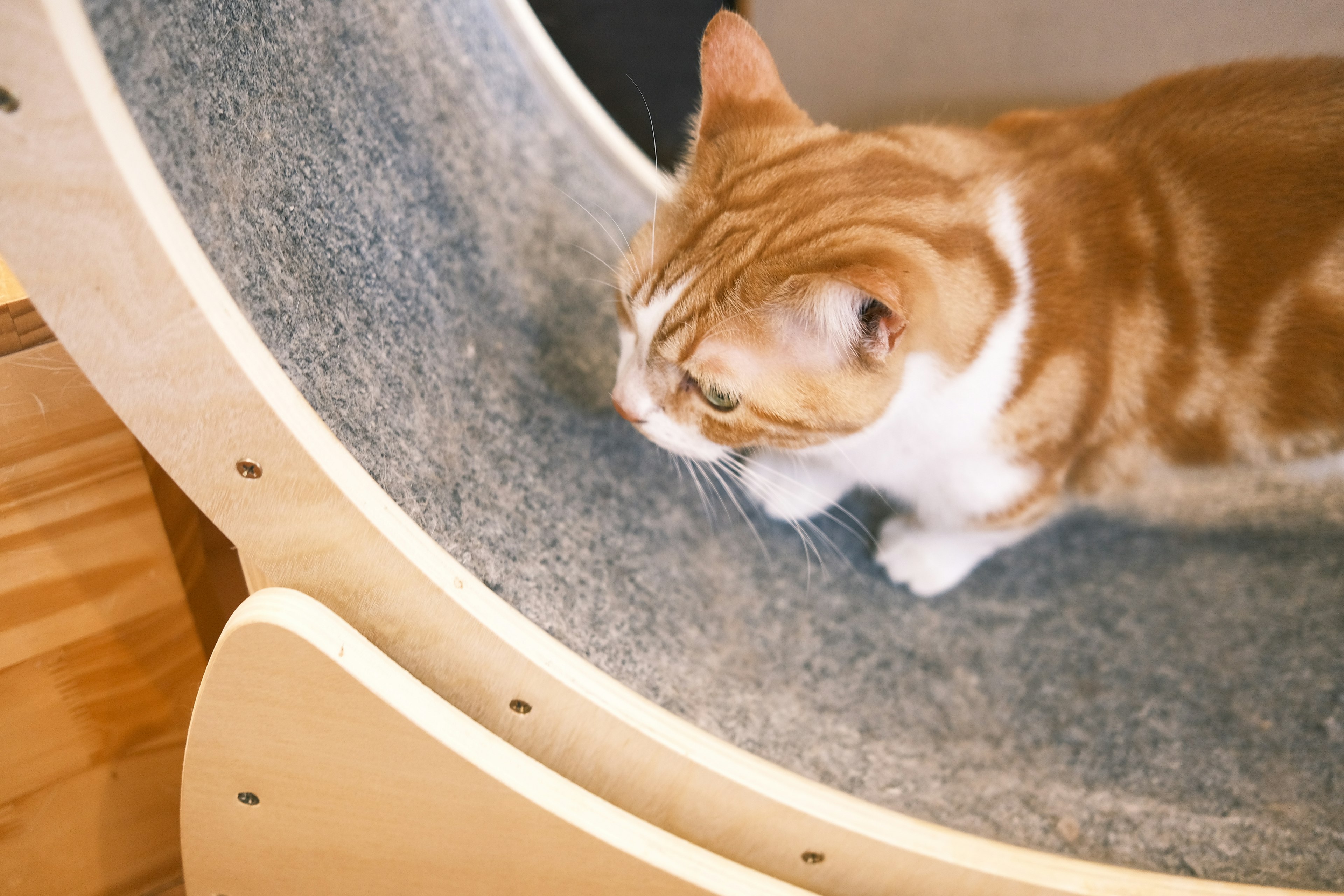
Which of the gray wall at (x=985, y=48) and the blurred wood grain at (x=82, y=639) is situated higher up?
the gray wall at (x=985, y=48)

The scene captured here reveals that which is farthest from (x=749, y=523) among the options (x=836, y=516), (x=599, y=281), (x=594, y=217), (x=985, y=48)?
(x=985, y=48)

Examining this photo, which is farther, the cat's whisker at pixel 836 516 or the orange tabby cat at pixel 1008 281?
the cat's whisker at pixel 836 516

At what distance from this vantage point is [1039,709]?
0.80 metres

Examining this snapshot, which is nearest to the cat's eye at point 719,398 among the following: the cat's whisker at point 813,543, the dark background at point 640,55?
the cat's whisker at point 813,543

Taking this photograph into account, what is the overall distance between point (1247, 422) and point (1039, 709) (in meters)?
0.34

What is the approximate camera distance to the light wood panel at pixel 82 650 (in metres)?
0.58

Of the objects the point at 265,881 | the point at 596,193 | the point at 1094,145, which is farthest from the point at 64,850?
the point at 1094,145

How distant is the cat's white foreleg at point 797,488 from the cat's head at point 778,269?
19 centimetres

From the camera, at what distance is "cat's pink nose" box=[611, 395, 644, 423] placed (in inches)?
25.9

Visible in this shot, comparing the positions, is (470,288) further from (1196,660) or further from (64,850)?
(1196,660)

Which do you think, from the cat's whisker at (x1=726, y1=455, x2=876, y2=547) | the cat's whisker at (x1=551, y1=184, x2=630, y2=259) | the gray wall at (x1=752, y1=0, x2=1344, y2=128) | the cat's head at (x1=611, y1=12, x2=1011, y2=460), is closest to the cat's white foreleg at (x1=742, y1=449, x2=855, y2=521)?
the cat's whisker at (x1=726, y1=455, x2=876, y2=547)

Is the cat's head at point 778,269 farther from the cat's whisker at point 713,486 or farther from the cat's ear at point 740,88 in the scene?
the cat's whisker at point 713,486

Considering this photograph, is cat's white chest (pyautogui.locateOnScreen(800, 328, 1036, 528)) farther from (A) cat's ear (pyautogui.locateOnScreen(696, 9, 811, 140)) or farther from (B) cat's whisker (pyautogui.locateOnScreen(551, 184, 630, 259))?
(B) cat's whisker (pyautogui.locateOnScreen(551, 184, 630, 259))

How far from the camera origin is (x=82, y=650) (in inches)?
25.5
